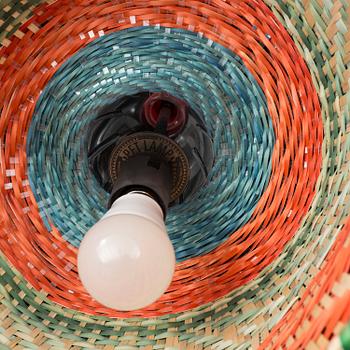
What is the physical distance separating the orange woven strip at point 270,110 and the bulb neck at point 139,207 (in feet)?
0.41

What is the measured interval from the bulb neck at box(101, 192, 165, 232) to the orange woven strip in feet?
0.41

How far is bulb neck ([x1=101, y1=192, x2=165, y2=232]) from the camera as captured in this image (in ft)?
1.55

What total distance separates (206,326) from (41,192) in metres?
0.29

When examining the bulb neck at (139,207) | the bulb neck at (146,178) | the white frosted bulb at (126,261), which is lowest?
the white frosted bulb at (126,261)

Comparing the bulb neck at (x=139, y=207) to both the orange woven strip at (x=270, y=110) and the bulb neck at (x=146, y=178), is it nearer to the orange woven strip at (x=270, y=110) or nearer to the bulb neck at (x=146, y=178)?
the bulb neck at (x=146, y=178)

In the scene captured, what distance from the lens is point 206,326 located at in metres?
0.54

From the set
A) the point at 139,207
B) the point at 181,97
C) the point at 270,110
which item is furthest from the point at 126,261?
the point at 181,97

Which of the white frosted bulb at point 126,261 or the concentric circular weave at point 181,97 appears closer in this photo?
the white frosted bulb at point 126,261

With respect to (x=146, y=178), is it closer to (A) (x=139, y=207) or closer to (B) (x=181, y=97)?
(A) (x=139, y=207)

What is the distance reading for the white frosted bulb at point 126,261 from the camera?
1.39 ft

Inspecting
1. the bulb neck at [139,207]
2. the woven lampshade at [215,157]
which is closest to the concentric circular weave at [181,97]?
the woven lampshade at [215,157]

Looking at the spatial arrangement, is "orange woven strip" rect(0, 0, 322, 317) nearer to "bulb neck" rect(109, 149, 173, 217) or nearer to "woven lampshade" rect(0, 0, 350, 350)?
"woven lampshade" rect(0, 0, 350, 350)

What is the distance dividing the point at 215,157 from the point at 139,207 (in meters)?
0.26

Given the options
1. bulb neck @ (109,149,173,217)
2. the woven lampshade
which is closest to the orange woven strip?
the woven lampshade
